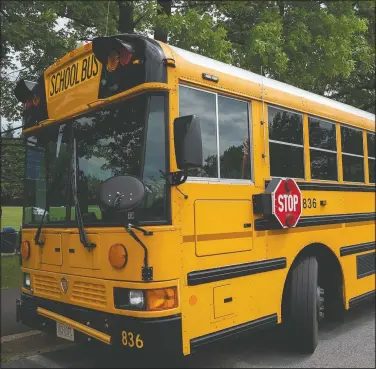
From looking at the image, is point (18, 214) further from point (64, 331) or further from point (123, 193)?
point (123, 193)

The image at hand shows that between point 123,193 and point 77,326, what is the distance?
129 centimetres

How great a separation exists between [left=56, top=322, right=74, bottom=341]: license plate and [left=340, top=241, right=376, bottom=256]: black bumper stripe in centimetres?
302

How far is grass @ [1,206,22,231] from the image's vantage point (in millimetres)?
4645

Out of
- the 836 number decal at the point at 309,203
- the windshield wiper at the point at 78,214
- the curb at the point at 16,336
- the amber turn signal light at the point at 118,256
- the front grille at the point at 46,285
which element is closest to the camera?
the amber turn signal light at the point at 118,256

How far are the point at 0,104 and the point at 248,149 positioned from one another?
5.13 m

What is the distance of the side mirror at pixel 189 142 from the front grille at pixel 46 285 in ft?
5.46

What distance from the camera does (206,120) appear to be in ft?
12.1

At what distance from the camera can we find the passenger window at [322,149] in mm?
4730

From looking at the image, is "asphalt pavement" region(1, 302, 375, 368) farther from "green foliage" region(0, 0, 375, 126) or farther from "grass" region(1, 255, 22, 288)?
"green foliage" region(0, 0, 375, 126)

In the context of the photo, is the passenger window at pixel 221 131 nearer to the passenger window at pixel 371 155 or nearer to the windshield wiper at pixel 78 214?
the windshield wiper at pixel 78 214

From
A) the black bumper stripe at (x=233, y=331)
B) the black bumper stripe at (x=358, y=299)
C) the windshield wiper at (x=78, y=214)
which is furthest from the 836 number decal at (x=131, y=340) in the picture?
the black bumper stripe at (x=358, y=299)

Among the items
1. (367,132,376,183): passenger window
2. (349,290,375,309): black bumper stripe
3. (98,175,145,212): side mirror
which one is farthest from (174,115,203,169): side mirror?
(367,132,376,183): passenger window

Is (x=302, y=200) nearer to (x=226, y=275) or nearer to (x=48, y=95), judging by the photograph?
(x=226, y=275)

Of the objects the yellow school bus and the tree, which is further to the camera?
the tree
